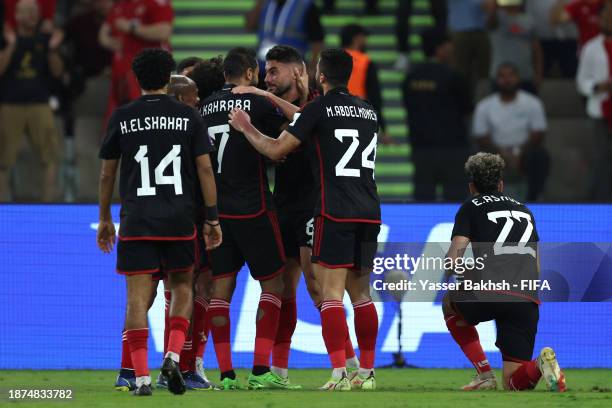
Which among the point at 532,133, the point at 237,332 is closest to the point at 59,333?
the point at 237,332

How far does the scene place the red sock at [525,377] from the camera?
10.3 m

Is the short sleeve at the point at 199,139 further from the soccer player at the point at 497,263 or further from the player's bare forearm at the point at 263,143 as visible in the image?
the soccer player at the point at 497,263

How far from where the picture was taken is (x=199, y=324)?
1104 centimetres

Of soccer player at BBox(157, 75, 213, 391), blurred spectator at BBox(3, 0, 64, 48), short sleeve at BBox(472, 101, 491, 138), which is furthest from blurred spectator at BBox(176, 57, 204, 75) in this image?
short sleeve at BBox(472, 101, 491, 138)

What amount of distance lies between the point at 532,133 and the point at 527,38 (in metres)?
1.98

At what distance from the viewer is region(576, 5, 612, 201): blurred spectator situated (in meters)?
16.7

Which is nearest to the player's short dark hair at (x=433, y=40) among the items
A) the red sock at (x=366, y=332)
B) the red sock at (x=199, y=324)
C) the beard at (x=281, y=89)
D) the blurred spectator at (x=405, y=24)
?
the blurred spectator at (x=405, y=24)

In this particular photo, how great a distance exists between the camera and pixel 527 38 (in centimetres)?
1886

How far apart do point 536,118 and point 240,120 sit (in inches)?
293

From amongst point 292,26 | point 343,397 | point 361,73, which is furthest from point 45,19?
point 343,397

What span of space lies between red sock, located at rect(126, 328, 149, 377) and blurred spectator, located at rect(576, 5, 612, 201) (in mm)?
8195

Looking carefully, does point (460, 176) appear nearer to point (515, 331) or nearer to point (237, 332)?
point (237, 332)

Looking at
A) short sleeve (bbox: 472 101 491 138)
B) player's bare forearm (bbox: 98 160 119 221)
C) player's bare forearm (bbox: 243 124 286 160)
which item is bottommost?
short sleeve (bbox: 472 101 491 138)

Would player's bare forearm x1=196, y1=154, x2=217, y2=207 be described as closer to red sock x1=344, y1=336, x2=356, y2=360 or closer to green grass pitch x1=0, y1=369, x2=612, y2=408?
green grass pitch x1=0, y1=369, x2=612, y2=408
